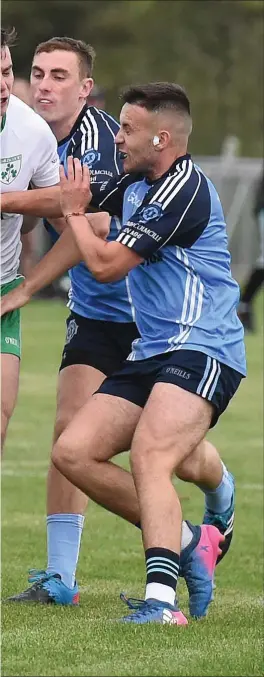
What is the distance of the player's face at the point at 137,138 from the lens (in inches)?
257

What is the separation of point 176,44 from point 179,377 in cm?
3629

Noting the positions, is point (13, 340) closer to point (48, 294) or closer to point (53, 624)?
point (53, 624)

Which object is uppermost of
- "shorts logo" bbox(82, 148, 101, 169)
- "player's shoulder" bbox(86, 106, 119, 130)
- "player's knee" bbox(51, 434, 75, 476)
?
"player's shoulder" bbox(86, 106, 119, 130)

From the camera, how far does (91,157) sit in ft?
23.6

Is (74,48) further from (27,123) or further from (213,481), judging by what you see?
(213,481)

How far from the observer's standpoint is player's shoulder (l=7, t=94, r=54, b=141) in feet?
22.7

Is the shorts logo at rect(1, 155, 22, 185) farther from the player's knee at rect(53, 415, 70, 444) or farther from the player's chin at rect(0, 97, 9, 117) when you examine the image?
the player's knee at rect(53, 415, 70, 444)

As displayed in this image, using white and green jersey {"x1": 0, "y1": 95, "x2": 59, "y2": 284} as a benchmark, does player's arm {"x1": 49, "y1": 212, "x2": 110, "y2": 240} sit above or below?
below

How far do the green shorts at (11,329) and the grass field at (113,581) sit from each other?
1.14m

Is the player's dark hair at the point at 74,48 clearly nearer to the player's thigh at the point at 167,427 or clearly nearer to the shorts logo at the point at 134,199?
the shorts logo at the point at 134,199

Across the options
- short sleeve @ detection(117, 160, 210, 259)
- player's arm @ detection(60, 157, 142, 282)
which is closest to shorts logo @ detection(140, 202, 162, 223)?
short sleeve @ detection(117, 160, 210, 259)

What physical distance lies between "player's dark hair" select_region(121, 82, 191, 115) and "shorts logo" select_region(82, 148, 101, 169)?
60 cm

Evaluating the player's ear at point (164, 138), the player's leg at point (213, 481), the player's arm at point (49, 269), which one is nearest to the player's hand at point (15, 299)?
the player's arm at point (49, 269)

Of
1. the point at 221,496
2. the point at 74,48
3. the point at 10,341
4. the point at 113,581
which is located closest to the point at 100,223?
the point at 10,341
